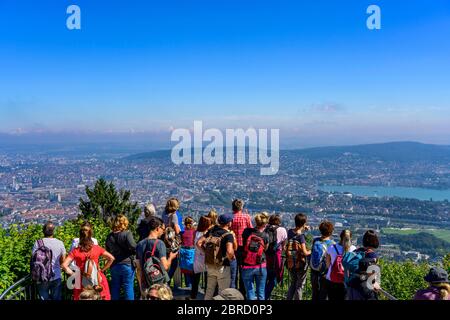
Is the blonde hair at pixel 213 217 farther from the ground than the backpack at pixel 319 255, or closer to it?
farther from the ground

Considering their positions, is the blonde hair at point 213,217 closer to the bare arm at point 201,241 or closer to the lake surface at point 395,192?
the bare arm at point 201,241

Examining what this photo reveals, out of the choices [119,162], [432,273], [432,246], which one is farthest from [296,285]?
[119,162]

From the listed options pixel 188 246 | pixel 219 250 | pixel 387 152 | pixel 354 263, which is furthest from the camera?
pixel 387 152

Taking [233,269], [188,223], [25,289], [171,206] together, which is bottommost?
[25,289]

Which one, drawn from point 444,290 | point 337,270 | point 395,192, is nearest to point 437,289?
point 444,290

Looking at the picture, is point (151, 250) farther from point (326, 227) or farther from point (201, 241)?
point (326, 227)

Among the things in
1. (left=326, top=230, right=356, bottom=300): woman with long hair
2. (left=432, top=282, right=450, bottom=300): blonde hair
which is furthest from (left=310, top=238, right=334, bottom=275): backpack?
(left=432, top=282, right=450, bottom=300): blonde hair

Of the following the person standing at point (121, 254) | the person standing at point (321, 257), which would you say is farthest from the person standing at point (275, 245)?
the person standing at point (121, 254)
